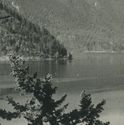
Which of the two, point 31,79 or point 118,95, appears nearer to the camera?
point 31,79

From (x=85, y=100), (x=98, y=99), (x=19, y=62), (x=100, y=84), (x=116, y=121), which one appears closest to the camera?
(x=19, y=62)

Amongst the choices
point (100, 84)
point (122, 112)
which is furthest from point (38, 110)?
point (100, 84)

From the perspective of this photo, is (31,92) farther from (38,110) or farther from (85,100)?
(85,100)

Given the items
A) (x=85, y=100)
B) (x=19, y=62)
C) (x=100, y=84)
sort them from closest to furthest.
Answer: (x=19, y=62), (x=85, y=100), (x=100, y=84)

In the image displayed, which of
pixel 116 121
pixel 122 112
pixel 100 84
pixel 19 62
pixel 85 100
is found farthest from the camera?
pixel 100 84

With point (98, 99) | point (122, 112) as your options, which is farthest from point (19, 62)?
point (98, 99)

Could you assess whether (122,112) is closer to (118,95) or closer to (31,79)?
(118,95)

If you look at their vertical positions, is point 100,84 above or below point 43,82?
below

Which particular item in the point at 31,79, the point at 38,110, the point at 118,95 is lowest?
the point at 118,95

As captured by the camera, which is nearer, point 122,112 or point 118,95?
point 122,112
